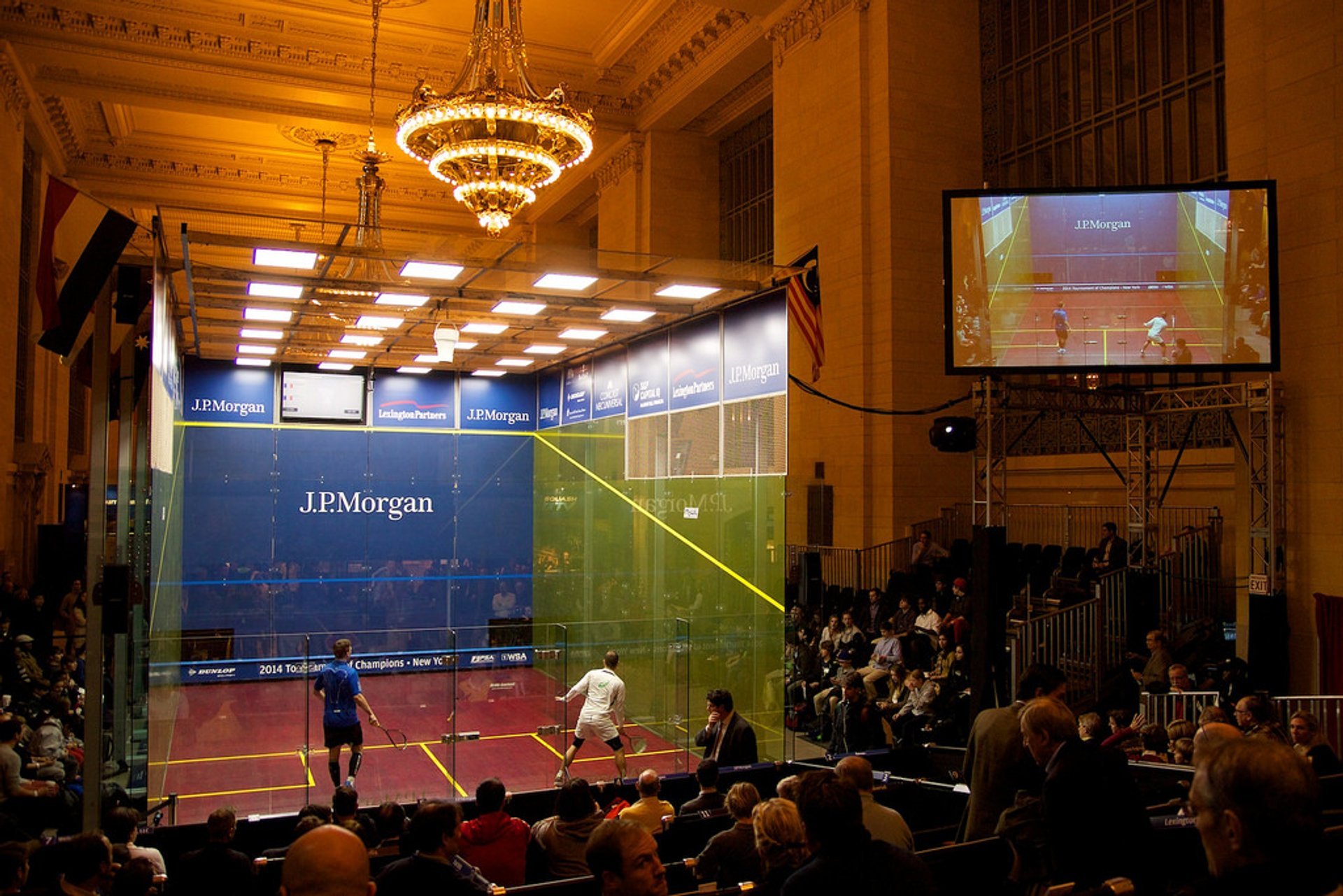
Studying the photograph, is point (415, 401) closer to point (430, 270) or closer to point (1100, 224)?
point (430, 270)

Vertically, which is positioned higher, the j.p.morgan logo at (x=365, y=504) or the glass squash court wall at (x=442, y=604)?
the j.p.morgan logo at (x=365, y=504)

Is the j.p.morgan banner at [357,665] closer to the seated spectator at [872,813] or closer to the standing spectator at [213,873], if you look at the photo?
the standing spectator at [213,873]

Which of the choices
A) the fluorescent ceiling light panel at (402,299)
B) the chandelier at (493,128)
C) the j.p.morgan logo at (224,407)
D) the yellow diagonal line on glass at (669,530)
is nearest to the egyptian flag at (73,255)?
the fluorescent ceiling light panel at (402,299)

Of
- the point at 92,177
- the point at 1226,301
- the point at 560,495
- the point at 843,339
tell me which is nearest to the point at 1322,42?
the point at 1226,301

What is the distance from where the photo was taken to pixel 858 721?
10.1 metres

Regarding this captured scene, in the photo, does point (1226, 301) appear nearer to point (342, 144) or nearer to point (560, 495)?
point (560, 495)

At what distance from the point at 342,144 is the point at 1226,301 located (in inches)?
748

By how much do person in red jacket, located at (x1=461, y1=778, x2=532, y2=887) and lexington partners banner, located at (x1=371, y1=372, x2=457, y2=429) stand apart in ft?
40.1

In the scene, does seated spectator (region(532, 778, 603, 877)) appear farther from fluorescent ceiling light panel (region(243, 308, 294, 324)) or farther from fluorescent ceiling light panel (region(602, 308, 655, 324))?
fluorescent ceiling light panel (region(243, 308, 294, 324))

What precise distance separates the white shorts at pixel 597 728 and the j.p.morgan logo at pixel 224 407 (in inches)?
349

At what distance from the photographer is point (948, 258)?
1036cm

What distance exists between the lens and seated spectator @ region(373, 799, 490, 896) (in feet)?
11.3

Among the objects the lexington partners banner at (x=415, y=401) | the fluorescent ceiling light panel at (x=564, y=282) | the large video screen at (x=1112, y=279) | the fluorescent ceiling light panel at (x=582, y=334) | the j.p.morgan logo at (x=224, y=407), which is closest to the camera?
the fluorescent ceiling light panel at (x=564, y=282)

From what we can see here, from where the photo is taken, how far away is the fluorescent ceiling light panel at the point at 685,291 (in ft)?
32.8
